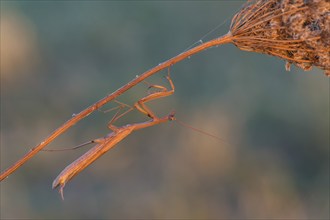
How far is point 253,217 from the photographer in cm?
344

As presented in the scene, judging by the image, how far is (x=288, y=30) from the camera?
4.02ft

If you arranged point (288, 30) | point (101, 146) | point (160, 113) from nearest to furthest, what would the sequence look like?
point (288, 30) → point (101, 146) → point (160, 113)

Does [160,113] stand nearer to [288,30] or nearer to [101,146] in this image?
[101,146]

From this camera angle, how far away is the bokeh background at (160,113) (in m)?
3.47

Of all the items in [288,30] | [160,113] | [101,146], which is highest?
[160,113]

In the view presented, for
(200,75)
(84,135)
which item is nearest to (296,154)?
(200,75)

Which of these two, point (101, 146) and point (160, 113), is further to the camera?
point (160, 113)

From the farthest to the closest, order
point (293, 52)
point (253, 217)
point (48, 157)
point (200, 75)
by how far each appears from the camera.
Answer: point (200, 75), point (48, 157), point (253, 217), point (293, 52)

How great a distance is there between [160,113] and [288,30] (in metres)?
2.55

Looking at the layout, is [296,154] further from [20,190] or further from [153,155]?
[20,190]

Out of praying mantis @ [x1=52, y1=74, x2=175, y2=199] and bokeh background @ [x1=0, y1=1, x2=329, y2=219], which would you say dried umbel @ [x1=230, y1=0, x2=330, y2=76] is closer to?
praying mantis @ [x1=52, y1=74, x2=175, y2=199]

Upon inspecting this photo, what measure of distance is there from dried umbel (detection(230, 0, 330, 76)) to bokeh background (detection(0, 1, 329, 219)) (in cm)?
231

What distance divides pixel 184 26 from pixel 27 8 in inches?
53.5

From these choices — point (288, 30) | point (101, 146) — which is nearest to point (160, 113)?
point (101, 146)
